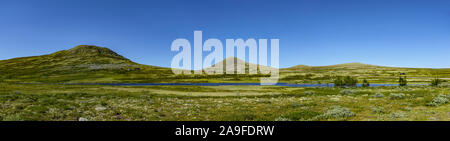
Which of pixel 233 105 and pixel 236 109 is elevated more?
pixel 236 109

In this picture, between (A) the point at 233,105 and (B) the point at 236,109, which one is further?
(A) the point at 233,105

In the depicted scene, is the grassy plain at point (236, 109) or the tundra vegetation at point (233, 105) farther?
the tundra vegetation at point (233, 105)

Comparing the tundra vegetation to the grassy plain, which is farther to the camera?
the tundra vegetation
